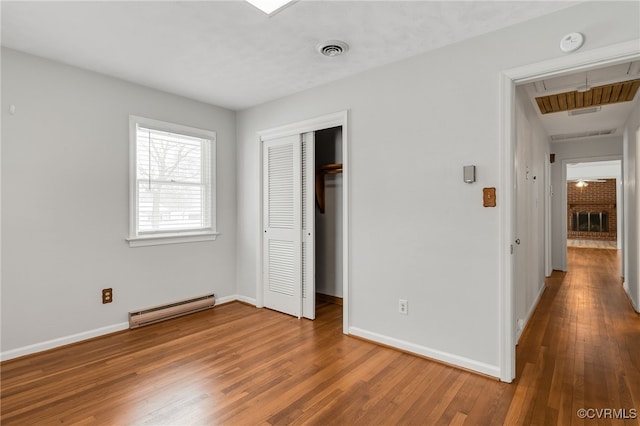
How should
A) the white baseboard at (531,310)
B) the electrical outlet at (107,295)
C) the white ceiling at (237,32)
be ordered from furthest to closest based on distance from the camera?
the electrical outlet at (107,295) → the white baseboard at (531,310) → the white ceiling at (237,32)

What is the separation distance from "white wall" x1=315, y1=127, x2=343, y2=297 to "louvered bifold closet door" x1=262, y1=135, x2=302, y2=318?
0.80 m

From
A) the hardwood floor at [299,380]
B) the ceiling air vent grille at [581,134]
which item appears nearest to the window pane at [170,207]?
the hardwood floor at [299,380]

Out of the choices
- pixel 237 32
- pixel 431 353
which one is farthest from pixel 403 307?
pixel 237 32

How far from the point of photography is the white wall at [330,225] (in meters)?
4.48

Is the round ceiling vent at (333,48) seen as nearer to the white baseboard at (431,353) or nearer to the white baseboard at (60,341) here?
the white baseboard at (431,353)

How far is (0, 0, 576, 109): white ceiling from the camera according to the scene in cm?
219

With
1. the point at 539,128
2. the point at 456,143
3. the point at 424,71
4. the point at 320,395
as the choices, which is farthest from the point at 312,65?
the point at 539,128

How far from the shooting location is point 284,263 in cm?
402

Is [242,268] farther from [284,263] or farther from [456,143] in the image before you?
[456,143]

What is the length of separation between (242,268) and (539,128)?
4.68 metres

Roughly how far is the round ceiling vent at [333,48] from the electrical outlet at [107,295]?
309cm

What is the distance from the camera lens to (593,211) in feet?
40.3

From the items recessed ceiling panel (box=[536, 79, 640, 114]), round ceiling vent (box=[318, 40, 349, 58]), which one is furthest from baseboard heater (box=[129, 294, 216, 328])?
recessed ceiling panel (box=[536, 79, 640, 114])

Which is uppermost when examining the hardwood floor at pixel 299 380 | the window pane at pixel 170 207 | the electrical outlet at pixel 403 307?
the window pane at pixel 170 207
